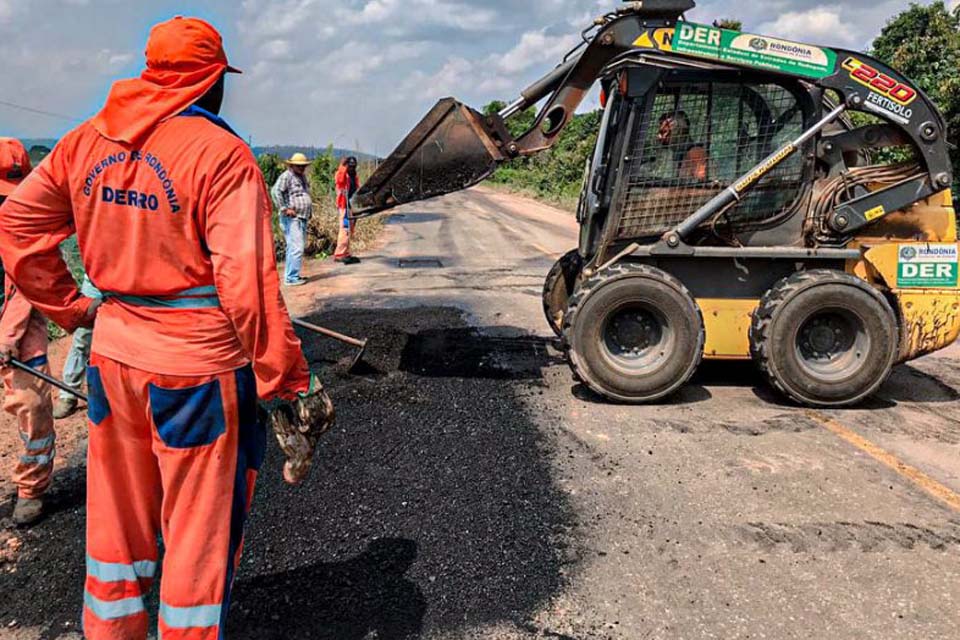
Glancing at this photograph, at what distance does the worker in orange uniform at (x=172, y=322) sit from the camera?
80.7 inches

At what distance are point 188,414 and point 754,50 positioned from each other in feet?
15.6

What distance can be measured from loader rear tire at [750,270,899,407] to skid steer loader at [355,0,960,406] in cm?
1

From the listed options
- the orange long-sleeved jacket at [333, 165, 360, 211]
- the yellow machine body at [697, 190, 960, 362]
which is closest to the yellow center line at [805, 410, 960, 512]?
the yellow machine body at [697, 190, 960, 362]

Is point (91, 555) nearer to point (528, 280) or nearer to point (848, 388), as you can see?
point (848, 388)

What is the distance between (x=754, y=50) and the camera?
5.19 m

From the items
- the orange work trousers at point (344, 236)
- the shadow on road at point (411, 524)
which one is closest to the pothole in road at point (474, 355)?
→ the shadow on road at point (411, 524)

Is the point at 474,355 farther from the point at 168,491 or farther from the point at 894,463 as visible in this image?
the point at 168,491

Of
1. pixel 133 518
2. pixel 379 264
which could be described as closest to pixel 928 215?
pixel 133 518

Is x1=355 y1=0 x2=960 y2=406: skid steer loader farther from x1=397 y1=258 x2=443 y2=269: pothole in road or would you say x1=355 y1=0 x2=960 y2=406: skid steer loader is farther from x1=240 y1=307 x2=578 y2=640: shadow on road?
x1=397 y1=258 x2=443 y2=269: pothole in road

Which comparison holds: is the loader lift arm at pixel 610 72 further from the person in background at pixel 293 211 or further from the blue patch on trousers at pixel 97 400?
the person in background at pixel 293 211

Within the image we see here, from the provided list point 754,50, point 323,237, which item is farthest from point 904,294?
point 323,237

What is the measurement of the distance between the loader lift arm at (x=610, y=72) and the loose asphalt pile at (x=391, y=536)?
5.67 ft

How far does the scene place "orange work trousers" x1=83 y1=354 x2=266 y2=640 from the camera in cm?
214

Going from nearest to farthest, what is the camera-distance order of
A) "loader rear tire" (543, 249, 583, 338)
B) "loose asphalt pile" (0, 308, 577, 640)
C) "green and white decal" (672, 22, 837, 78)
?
"loose asphalt pile" (0, 308, 577, 640), "green and white decal" (672, 22, 837, 78), "loader rear tire" (543, 249, 583, 338)
